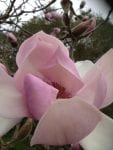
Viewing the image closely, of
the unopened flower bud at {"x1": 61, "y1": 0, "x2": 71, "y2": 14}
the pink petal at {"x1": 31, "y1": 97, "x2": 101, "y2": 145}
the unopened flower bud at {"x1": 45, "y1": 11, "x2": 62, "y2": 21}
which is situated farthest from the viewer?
the unopened flower bud at {"x1": 45, "y1": 11, "x2": 62, "y2": 21}

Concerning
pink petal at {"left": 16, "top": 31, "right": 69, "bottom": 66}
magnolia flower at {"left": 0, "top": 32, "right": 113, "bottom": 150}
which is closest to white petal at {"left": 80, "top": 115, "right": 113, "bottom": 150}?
magnolia flower at {"left": 0, "top": 32, "right": 113, "bottom": 150}

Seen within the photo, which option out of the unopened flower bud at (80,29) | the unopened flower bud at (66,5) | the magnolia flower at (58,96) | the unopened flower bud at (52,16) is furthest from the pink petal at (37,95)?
the unopened flower bud at (52,16)

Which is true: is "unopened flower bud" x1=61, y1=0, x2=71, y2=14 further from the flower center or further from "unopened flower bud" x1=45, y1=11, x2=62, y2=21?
"unopened flower bud" x1=45, y1=11, x2=62, y2=21

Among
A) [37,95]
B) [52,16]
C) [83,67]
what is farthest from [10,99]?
[52,16]

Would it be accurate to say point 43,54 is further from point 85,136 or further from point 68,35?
point 68,35

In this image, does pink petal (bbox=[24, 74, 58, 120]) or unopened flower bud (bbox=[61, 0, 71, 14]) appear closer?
pink petal (bbox=[24, 74, 58, 120])

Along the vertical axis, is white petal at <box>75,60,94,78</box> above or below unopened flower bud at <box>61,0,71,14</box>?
above

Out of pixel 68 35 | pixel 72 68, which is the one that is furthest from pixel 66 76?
pixel 68 35

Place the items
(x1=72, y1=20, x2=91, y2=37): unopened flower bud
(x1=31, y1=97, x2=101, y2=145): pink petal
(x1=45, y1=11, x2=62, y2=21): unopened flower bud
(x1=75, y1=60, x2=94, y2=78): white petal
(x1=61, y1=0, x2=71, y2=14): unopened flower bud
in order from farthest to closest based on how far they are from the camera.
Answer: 1. (x1=45, y1=11, x2=62, y2=21): unopened flower bud
2. (x1=61, y1=0, x2=71, y2=14): unopened flower bud
3. (x1=72, y1=20, x2=91, y2=37): unopened flower bud
4. (x1=75, y1=60, x2=94, y2=78): white petal
5. (x1=31, y1=97, x2=101, y2=145): pink petal
